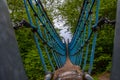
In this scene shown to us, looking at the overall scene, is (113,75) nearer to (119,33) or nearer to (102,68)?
(119,33)

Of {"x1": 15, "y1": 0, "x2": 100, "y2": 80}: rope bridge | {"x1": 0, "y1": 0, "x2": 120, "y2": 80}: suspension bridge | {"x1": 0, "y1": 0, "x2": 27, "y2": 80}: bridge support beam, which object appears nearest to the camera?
{"x1": 0, "y1": 0, "x2": 27, "y2": 80}: bridge support beam

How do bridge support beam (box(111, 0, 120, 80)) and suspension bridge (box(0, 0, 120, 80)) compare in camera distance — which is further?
suspension bridge (box(0, 0, 120, 80))

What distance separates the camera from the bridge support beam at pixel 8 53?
545 millimetres

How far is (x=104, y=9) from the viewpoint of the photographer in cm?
1311

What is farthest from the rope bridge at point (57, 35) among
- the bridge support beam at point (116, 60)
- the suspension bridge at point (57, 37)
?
the bridge support beam at point (116, 60)

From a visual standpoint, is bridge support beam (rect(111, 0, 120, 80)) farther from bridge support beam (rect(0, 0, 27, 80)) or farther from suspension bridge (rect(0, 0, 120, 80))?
bridge support beam (rect(0, 0, 27, 80))

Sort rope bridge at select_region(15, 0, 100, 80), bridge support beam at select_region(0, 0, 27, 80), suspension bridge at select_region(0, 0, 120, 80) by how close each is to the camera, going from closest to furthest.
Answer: bridge support beam at select_region(0, 0, 27, 80) < suspension bridge at select_region(0, 0, 120, 80) < rope bridge at select_region(15, 0, 100, 80)

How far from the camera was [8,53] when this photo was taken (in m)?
0.56

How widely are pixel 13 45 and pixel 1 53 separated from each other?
31 millimetres

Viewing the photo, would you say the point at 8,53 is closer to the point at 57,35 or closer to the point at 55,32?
the point at 55,32

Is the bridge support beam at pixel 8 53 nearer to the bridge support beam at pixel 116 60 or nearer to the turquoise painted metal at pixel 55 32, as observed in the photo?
the bridge support beam at pixel 116 60

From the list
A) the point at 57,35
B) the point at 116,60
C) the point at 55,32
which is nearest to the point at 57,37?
the point at 57,35

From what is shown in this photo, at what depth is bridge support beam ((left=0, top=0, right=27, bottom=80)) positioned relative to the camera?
0.55 m

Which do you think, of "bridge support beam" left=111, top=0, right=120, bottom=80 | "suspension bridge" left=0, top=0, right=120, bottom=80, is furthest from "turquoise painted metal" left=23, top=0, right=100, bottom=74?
"bridge support beam" left=111, top=0, right=120, bottom=80
